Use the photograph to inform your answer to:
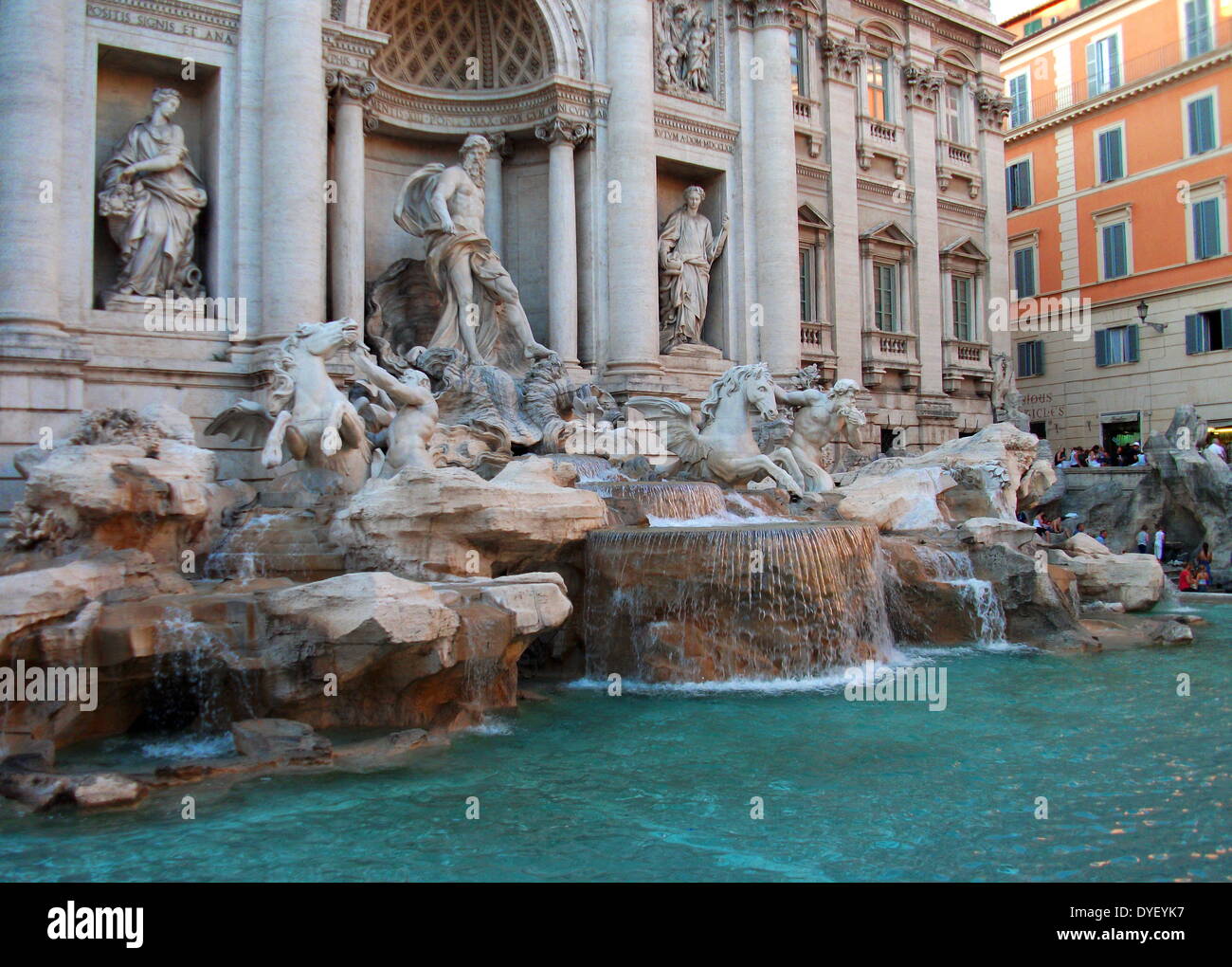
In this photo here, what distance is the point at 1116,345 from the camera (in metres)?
27.4

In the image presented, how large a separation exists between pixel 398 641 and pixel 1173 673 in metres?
6.93

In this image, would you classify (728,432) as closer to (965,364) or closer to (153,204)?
(153,204)

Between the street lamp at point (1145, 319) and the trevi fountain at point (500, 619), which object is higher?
the street lamp at point (1145, 319)

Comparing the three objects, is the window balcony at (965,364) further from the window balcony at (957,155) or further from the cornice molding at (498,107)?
the cornice molding at (498,107)

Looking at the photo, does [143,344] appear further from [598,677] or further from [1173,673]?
[1173,673]

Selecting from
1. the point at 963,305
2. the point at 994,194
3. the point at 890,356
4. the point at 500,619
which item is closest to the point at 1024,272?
the point at 994,194

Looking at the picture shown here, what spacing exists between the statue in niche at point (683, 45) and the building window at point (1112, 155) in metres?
13.8

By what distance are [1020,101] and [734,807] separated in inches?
1167

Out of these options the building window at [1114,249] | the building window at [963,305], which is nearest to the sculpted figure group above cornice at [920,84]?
the building window at [963,305]

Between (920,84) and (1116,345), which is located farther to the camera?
(1116,345)

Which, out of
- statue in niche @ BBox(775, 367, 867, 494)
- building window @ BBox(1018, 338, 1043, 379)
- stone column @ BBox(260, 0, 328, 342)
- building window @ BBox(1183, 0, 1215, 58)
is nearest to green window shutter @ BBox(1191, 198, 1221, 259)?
building window @ BBox(1183, 0, 1215, 58)

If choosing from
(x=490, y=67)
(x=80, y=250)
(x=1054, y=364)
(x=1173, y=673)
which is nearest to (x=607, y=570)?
(x=1173, y=673)

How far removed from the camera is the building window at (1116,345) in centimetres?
2695

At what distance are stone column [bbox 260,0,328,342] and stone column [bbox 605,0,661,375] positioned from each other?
16.2 feet
